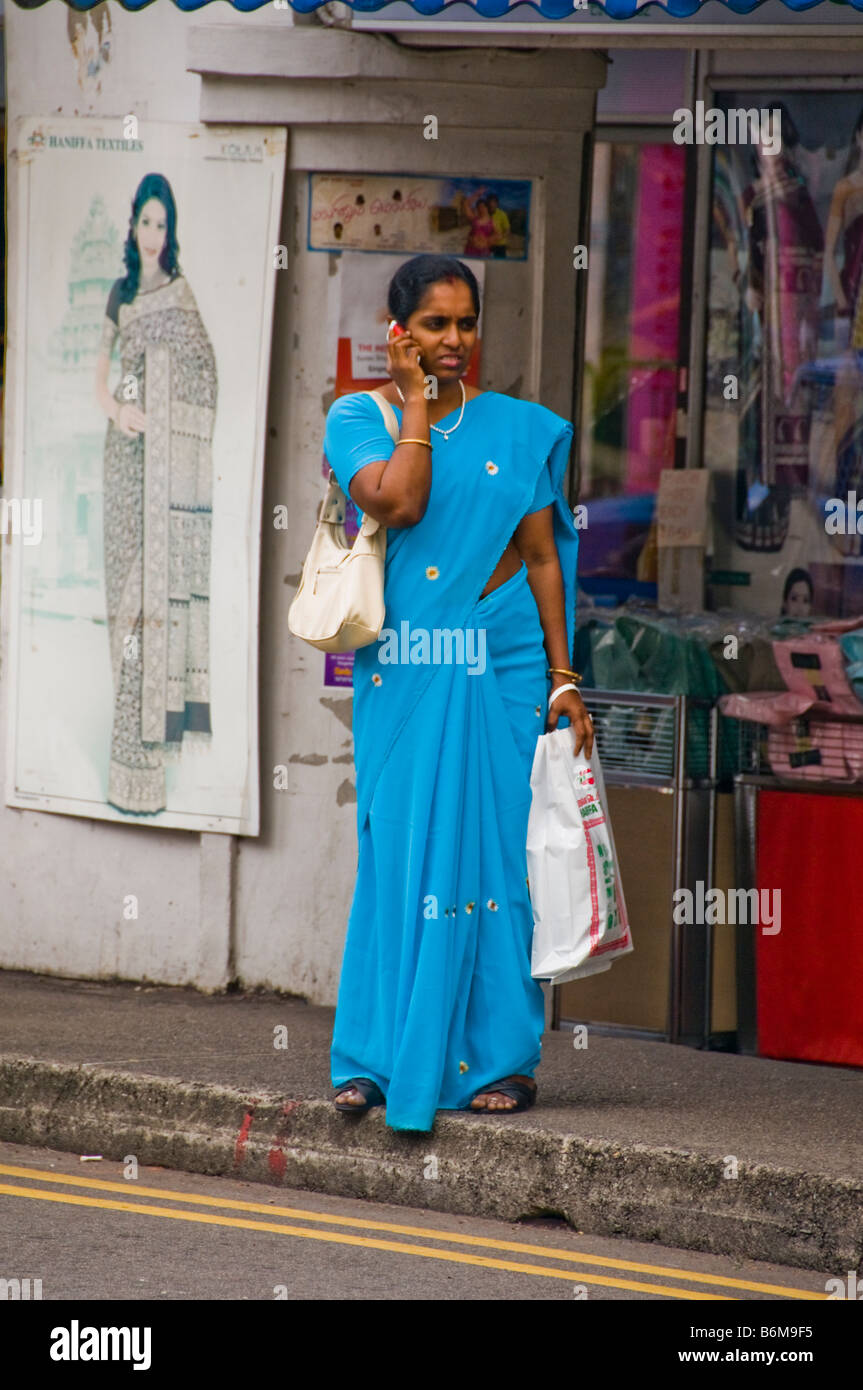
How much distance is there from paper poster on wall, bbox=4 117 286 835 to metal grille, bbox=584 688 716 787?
1.06 metres

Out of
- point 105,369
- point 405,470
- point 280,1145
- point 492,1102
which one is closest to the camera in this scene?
point 405,470

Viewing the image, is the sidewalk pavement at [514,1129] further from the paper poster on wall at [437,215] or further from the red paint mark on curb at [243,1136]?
the paper poster on wall at [437,215]

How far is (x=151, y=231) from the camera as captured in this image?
259 inches

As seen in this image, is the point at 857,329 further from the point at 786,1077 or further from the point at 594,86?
the point at 786,1077

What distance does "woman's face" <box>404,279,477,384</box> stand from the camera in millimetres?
5004

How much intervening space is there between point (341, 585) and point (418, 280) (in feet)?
2.39

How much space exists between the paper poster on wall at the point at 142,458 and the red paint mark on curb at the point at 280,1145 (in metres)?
1.38

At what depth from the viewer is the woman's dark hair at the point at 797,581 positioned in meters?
7.29

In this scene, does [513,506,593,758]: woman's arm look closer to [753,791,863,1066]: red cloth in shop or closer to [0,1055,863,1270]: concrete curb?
[0,1055,863,1270]: concrete curb

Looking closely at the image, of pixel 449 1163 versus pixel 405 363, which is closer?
pixel 405 363

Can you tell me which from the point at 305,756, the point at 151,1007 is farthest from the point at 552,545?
the point at 151,1007

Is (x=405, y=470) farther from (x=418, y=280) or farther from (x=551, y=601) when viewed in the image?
(x=551, y=601)

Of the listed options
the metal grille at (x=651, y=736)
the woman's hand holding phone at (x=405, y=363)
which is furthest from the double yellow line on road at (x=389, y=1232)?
the woman's hand holding phone at (x=405, y=363)

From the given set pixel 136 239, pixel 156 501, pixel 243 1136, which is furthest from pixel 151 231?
pixel 243 1136
